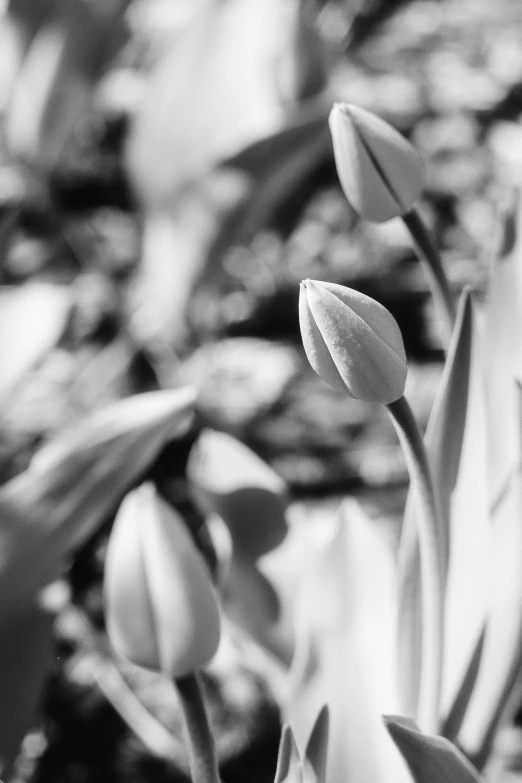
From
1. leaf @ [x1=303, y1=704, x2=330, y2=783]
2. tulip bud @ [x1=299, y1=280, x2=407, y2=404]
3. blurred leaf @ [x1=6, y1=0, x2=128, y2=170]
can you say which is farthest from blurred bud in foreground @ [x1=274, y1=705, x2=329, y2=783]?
blurred leaf @ [x1=6, y1=0, x2=128, y2=170]

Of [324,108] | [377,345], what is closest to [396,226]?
[324,108]

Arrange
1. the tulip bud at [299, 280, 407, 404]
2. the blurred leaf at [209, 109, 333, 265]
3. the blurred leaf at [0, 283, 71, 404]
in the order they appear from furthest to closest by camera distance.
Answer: the blurred leaf at [209, 109, 333, 265]
the blurred leaf at [0, 283, 71, 404]
the tulip bud at [299, 280, 407, 404]

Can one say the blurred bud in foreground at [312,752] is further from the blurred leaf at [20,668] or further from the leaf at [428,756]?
the blurred leaf at [20,668]

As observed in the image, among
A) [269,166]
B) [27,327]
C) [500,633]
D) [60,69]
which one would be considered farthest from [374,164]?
[60,69]

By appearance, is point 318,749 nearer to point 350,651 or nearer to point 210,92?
point 350,651

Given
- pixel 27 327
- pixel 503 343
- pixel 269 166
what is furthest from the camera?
pixel 269 166

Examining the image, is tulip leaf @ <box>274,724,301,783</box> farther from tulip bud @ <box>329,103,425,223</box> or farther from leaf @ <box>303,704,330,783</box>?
tulip bud @ <box>329,103,425,223</box>

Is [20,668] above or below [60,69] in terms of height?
below
